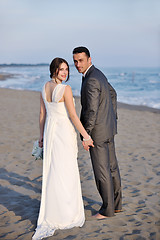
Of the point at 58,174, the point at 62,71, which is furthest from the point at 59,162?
the point at 62,71

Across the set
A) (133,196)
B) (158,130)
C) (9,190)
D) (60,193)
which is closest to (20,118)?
(158,130)

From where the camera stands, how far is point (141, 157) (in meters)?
6.31

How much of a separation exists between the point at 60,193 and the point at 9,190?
5.55 feet

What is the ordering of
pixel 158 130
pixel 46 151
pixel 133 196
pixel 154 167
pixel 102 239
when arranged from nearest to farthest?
pixel 102 239, pixel 46 151, pixel 133 196, pixel 154 167, pixel 158 130

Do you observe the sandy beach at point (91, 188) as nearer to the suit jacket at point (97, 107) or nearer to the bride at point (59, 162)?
the bride at point (59, 162)

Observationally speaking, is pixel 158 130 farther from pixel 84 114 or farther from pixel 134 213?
pixel 84 114

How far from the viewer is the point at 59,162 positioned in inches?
127

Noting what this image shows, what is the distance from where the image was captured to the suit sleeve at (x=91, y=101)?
3.21m

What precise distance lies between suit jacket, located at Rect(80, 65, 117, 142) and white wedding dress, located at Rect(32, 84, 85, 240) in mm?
252

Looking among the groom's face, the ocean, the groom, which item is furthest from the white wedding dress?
the ocean

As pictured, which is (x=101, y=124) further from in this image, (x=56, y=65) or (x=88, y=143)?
(x=56, y=65)

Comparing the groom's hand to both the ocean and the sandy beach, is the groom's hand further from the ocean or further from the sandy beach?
the ocean

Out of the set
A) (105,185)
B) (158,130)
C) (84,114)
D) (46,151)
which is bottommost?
(158,130)

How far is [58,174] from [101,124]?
0.78 metres
